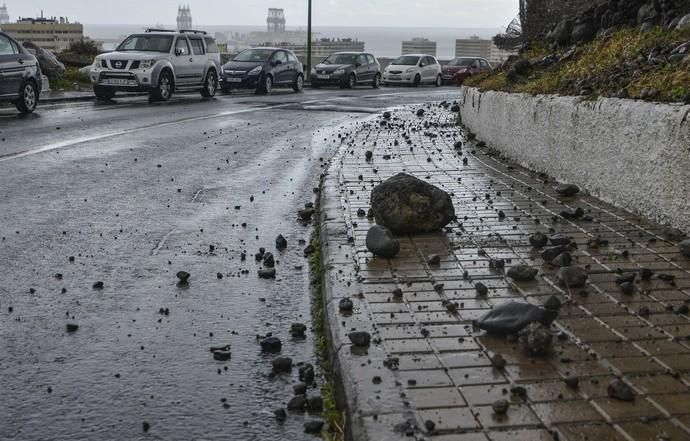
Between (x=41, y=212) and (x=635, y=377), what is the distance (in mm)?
6074

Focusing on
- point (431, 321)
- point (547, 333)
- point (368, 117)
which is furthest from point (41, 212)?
point (368, 117)

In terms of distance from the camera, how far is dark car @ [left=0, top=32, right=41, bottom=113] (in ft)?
60.4

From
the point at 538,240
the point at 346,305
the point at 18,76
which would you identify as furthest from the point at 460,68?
the point at 346,305

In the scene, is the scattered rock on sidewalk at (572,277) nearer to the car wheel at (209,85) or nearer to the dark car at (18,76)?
the dark car at (18,76)

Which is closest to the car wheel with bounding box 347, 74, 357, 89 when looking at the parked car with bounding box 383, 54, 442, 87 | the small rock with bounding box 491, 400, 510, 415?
the parked car with bounding box 383, 54, 442, 87

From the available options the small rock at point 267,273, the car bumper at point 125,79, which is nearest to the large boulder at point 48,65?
the car bumper at point 125,79

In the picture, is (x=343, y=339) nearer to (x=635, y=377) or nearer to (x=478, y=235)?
(x=635, y=377)

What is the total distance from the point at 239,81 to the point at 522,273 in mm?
26466

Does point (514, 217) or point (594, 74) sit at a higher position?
point (594, 74)

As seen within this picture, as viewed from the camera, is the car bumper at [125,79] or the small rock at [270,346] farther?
the car bumper at [125,79]

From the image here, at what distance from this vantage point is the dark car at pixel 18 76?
725 inches

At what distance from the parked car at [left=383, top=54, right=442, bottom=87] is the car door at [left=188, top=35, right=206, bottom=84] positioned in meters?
17.7

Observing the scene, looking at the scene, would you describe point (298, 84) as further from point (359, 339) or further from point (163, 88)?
point (359, 339)

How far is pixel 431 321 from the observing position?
4.80 meters
